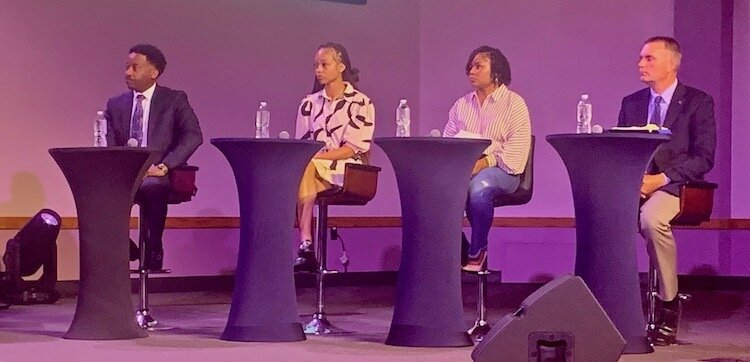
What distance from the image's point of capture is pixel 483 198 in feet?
19.4

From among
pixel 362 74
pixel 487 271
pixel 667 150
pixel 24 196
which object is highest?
pixel 362 74

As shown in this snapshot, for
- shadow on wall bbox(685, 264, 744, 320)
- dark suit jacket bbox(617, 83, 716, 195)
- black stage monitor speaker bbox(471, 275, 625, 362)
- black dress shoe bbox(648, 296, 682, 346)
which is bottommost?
Result: shadow on wall bbox(685, 264, 744, 320)

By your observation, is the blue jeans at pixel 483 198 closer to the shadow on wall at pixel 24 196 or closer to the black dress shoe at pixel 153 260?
the black dress shoe at pixel 153 260

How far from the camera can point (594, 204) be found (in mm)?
5293

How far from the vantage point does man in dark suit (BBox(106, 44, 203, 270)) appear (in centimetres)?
629

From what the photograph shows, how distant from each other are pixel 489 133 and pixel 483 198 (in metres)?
0.47

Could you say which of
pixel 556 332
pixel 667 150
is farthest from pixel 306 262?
pixel 556 332

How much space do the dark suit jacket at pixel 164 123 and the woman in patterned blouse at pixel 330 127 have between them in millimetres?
637

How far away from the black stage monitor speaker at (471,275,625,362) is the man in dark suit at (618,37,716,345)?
1.57m

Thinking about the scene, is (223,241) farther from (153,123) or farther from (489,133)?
(489,133)

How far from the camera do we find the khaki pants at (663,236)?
5.64 metres

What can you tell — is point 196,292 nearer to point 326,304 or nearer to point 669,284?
point 326,304

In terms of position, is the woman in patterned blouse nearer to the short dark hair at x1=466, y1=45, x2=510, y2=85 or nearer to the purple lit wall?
the short dark hair at x1=466, y1=45, x2=510, y2=85

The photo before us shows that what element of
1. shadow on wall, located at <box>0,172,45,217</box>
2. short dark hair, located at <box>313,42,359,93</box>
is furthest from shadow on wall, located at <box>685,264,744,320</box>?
shadow on wall, located at <box>0,172,45,217</box>
